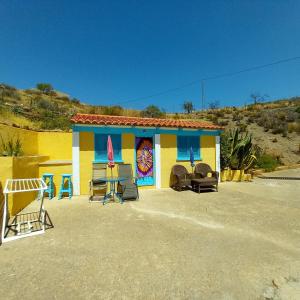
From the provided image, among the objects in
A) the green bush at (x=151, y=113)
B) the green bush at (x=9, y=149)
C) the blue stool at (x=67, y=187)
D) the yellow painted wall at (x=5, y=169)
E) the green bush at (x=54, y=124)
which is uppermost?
the green bush at (x=151, y=113)

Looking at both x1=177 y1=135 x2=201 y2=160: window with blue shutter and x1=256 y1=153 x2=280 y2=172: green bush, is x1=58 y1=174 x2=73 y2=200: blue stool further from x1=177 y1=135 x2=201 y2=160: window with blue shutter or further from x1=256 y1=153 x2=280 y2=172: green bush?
x1=256 y1=153 x2=280 y2=172: green bush

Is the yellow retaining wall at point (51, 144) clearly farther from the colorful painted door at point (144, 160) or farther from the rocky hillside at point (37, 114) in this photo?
the colorful painted door at point (144, 160)

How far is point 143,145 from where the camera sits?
32.8 ft

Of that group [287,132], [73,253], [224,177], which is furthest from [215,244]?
[287,132]

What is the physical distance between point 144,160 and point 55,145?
585cm

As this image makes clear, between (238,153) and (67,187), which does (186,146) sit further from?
(67,187)

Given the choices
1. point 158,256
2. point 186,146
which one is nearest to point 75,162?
point 186,146

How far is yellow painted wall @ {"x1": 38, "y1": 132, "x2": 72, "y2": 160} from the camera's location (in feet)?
40.7

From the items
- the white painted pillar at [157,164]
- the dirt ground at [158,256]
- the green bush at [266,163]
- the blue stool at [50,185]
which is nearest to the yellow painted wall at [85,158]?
the blue stool at [50,185]

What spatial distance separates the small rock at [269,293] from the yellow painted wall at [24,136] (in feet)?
31.7

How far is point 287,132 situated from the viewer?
23.7m

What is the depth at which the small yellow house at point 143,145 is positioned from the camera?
8867 mm

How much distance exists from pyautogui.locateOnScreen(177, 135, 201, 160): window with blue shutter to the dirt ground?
13.9 feet

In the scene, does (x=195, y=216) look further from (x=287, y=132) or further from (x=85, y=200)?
(x=287, y=132)
